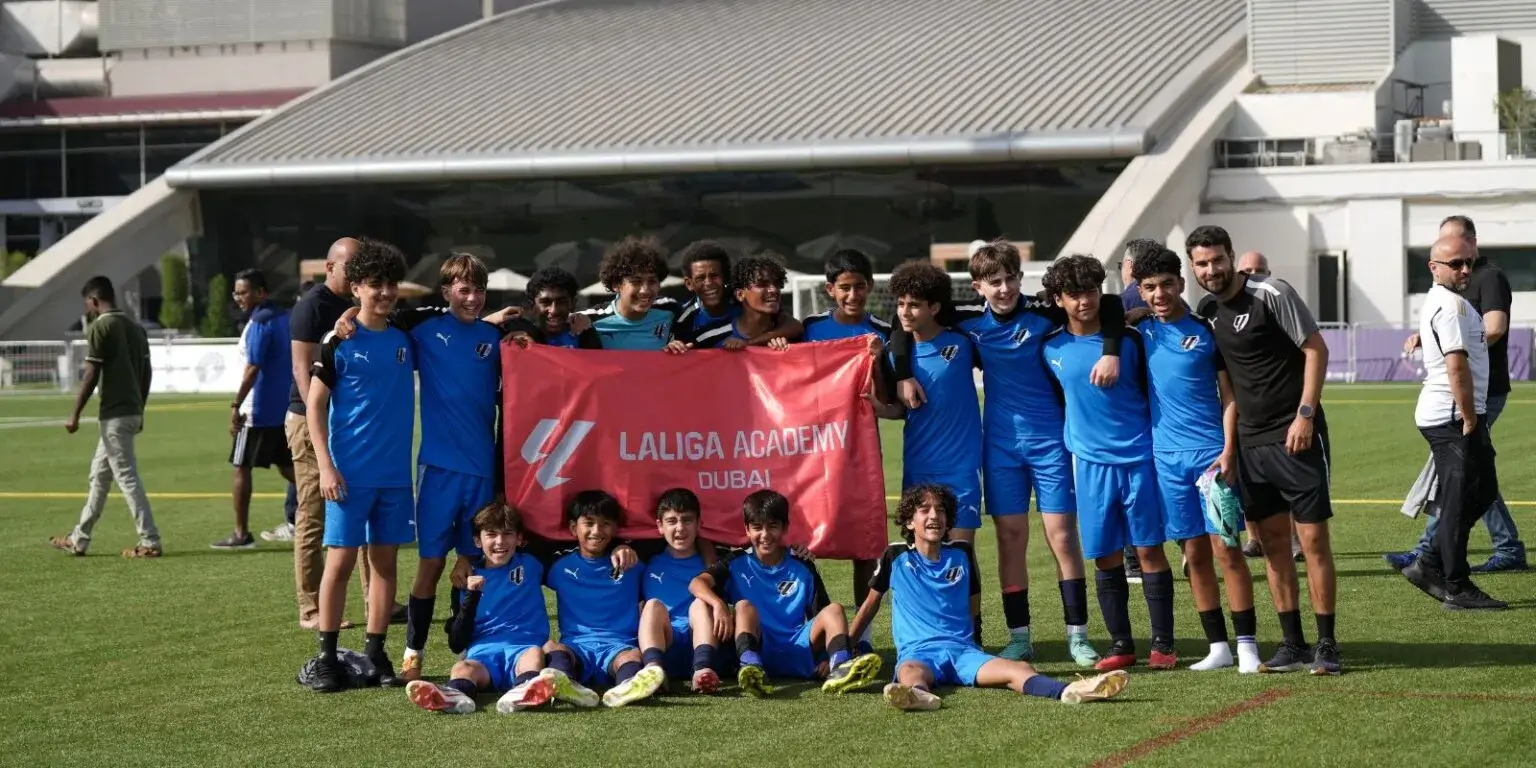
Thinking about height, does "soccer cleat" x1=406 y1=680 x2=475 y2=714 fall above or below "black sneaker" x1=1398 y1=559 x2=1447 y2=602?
below

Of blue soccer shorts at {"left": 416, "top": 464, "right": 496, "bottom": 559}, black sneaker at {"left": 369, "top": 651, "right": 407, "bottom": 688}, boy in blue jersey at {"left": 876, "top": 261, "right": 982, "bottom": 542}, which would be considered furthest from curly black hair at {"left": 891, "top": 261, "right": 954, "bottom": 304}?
black sneaker at {"left": 369, "top": 651, "right": 407, "bottom": 688}

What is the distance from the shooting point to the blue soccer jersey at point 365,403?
8.62 m

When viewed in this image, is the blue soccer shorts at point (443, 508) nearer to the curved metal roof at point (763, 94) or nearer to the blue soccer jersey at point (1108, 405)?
the blue soccer jersey at point (1108, 405)

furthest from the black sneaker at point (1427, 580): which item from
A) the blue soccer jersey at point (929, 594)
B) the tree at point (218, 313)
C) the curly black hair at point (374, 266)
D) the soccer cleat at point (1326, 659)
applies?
the tree at point (218, 313)

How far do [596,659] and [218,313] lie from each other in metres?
43.7

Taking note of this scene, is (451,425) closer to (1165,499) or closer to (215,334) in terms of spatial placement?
(1165,499)

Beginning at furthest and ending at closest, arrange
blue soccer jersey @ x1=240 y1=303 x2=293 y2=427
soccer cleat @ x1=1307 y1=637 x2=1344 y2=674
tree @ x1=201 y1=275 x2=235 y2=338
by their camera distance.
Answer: tree @ x1=201 y1=275 x2=235 y2=338 < blue soccer jersey @ x1=240 y1=303 x2=293 y2=427 < soccer cleat @ x1=1307 y1=637 x2=1344 y2=674

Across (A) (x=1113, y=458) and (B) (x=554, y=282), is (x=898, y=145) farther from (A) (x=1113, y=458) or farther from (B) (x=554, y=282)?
(A) (x=1113, y=458)

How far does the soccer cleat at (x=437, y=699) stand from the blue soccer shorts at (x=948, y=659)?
1775 millimetres

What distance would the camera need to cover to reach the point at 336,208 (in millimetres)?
51219

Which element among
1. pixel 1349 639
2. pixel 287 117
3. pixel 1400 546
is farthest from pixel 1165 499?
pixel 287 117

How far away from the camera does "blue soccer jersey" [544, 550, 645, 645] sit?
870 centimetres

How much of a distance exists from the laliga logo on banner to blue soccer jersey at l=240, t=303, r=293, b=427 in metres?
4.45

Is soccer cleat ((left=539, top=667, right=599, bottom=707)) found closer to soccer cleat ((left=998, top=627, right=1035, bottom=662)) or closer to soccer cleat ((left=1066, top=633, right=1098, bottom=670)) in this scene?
soccer cleat ((left=998, top=627, right=1035, bottom=662))
